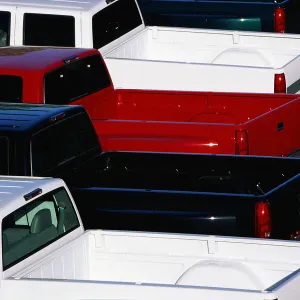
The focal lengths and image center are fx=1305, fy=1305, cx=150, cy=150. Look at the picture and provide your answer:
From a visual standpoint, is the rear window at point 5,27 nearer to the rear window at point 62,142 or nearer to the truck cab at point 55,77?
the truck cab at point 55,77

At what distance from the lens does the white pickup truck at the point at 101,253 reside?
→ 8375 millimetres

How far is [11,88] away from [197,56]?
4.91m

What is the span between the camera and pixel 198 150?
468 inches

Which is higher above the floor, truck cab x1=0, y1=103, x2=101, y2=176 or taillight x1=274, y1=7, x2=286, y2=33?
truck cab x1=0, y1=103, x2=101, y2=176

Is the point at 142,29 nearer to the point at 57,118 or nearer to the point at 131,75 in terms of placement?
the point at 131,75

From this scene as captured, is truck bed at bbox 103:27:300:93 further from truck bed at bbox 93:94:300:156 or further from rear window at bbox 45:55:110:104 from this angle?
truck bed at bbox 93:94:300:156

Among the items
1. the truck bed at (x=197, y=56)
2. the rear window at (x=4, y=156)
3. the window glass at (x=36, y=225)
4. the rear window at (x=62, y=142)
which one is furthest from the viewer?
the truck bed at (x=197, y=56)

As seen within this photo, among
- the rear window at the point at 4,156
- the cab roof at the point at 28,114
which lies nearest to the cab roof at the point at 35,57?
the cab roof at the point at 28,114

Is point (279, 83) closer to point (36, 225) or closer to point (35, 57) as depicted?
point (35, 57)

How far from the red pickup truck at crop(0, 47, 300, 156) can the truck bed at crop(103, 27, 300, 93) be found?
42.1 inches

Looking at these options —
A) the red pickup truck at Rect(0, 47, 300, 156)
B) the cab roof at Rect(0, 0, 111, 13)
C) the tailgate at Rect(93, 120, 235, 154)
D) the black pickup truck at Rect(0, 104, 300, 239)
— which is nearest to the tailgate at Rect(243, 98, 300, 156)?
the red pickup truck at Rect(0, 47, 300, 156)

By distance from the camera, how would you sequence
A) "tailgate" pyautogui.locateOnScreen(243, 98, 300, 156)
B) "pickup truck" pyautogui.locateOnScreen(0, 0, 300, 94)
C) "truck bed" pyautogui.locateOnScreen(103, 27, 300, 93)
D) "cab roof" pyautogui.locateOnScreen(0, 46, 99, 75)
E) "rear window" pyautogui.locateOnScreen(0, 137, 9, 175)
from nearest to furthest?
"rear window" pyautogui.locateOnScreen(0, 137, 9, 175) < "tailgate" pyautogui.locateOnScreen(243, 98, 300, 156) < "cab roof" pyautogui.locateOnScreen(0, 46, 99, 75) < "pickup truck" pyautogui.locateOnScreen(0, 0, 300, 94) < "truck bed" pyautogui.locateOnScreen(103, 27, 300, 93)

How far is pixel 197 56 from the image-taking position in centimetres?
1675

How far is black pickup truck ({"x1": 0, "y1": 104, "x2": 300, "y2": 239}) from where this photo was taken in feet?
31.7
